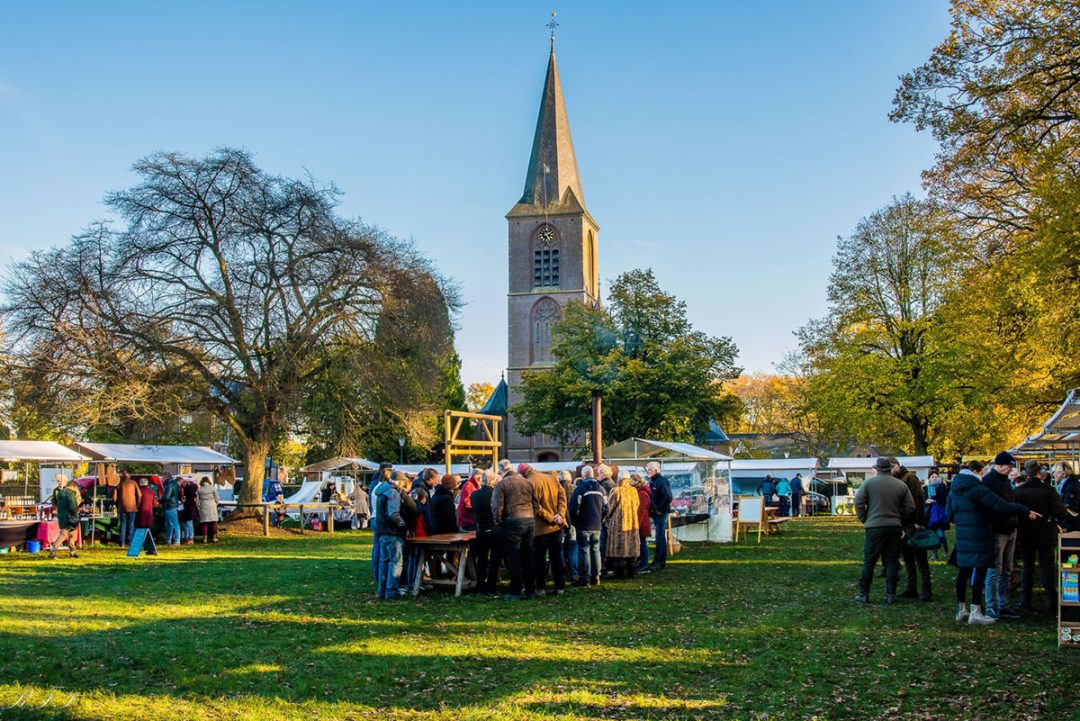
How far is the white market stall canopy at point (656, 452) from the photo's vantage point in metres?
21.9

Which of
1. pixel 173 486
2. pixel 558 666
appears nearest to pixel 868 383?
pixel 173 486

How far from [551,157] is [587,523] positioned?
2123 inches

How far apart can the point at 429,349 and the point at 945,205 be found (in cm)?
1462

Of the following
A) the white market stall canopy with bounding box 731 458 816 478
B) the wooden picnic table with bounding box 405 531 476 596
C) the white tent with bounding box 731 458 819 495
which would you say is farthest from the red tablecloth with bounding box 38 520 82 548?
the white market stall canopy with bounding box 731 458 816 478

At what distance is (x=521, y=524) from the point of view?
1112 centimetres

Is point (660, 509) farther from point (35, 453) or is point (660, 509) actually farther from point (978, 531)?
point (35, 453)

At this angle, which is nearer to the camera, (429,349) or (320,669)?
(320,669)

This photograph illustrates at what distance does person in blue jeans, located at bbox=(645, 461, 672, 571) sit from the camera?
50.3ft

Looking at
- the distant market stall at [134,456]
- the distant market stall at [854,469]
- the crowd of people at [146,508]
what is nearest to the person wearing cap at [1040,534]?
the crowd of people at [146,508]

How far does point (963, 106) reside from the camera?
572 inches

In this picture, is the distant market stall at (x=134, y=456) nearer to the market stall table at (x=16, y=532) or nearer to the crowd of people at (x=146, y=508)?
the crowd of people at (x=146, y=508)

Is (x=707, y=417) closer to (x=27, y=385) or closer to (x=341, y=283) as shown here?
(x=341, y=283)

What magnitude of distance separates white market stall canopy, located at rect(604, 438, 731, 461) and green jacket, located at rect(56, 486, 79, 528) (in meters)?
12.1

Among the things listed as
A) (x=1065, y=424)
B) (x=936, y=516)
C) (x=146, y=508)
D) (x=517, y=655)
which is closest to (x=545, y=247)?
(x=146, y=508)
